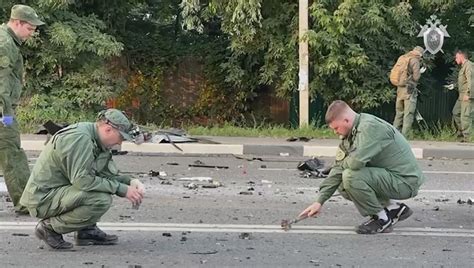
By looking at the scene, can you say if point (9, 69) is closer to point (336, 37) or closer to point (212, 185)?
point (212, 185)

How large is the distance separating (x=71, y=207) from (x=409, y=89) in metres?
9.88

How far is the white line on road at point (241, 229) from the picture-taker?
6.40 meters

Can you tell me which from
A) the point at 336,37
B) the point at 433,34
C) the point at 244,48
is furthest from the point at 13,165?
the point at 433,34

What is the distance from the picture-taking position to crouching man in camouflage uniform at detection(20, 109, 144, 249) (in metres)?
5.26

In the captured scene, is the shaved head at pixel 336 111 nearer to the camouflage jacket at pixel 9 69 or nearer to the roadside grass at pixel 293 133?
the camouflage jacket at pixel 9 69

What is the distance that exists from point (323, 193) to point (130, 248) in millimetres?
1584

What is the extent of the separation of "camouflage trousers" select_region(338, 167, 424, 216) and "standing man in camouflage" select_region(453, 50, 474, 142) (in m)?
8.26

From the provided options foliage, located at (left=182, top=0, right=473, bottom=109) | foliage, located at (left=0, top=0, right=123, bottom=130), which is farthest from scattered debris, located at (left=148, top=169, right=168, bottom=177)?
foliage, located at (left=182, top=0, right=473, bottom=109)

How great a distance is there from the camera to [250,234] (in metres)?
6.31

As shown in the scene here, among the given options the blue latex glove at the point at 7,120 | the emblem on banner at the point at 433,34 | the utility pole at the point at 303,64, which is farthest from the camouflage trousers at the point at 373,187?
the emblem on banner at the point at 433,34

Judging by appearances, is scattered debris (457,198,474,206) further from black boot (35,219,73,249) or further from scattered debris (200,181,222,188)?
black boot (35,219,73,249)

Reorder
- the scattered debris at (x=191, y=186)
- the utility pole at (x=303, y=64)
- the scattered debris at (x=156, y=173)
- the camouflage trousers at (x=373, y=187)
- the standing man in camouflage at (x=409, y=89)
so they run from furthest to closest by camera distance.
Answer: the utility pole at (x=303, y=64)
the standing man in camouflage at (x=409, y=89)
the scattered debris at (x=156, y=173)
the scattered debris at (x=191, y=186)
the camouflage trousers at (x=373, y=187)

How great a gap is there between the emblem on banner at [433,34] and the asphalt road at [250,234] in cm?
753

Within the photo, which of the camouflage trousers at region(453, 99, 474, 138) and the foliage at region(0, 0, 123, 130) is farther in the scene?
the foliage at region(0, 0, 123, 130)
